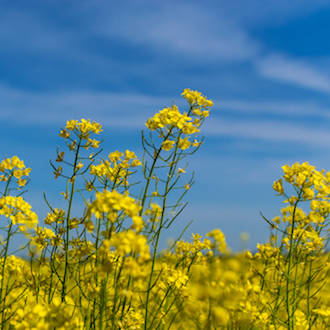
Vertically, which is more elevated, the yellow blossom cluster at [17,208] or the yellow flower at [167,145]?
the yellow flower at [167,145]

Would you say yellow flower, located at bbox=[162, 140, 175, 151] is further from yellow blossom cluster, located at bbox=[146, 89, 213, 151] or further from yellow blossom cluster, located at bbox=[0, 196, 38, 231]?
yellow blossom cluster, located at bbox=[0, 196, 38, 231]

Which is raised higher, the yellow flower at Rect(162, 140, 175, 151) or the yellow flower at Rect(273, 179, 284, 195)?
the yellow flower at Rect(162, 140, 175, 151)

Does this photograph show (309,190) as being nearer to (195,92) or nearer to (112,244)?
(195,92)

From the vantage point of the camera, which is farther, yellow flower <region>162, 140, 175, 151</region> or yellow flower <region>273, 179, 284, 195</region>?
yellow flower <region>273, 179, 284, 195</region>

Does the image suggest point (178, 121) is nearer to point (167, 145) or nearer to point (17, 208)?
point (167, 145)

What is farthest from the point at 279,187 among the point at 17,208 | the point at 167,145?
the point at 17,208

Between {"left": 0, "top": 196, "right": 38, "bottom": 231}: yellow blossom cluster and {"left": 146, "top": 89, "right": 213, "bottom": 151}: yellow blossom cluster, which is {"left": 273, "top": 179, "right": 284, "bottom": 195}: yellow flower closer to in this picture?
{"left": 146, "top": 89, "right": 213, "bottom": 151}: yellow blossom cluster

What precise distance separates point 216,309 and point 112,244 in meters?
0.75

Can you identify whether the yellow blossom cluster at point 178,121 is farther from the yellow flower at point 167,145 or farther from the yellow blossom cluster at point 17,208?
the yellow blossom cluster at point 17,208

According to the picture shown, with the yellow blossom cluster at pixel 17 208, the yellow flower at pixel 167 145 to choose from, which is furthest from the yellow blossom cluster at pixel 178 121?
the yellow blossom cluster at pixel 17 208

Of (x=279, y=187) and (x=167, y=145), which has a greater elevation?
(x=167, y=145)

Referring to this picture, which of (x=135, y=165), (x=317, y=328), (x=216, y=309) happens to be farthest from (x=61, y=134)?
(x=317, y=328)

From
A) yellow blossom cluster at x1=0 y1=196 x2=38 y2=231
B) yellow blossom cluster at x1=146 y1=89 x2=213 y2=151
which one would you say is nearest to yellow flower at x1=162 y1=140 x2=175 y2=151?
yellow blossom cluster at x1=146 y1=89 x2=213 y2=151

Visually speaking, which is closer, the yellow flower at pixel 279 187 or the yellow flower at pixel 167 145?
the yellow flower at pixel 167 145
